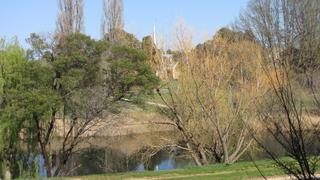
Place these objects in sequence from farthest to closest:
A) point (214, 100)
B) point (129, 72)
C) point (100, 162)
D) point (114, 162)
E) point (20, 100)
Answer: point (100, 162) < point (114, 162) < point (129, 72) < point (20, 100) < point (214, 100)

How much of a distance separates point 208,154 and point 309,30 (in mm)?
28725

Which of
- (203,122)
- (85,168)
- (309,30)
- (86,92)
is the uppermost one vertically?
(309,30)

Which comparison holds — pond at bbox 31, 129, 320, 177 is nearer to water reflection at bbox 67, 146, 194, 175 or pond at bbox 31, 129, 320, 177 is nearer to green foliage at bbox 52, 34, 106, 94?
water reflection at bbox 67, 146, 194, 175

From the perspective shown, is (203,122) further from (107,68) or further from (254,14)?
(254,14)

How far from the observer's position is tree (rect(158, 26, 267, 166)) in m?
21.5

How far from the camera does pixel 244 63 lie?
75.1ft

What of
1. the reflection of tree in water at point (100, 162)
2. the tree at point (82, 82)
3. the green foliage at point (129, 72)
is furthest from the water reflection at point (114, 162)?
the green foliage at point (129, 72)

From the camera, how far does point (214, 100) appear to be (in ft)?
69.9

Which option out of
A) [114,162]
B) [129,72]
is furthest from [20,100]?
[114,162]

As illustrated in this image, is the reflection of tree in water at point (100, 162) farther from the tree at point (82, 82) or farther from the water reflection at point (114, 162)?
the tree at point (82, 82)

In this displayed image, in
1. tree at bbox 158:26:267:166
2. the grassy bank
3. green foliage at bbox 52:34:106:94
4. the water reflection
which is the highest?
green foliage at bbox 52:34:106:94

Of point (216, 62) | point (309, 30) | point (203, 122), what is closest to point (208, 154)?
point (203, 122)

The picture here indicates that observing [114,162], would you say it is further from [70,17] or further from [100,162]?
[70,17]

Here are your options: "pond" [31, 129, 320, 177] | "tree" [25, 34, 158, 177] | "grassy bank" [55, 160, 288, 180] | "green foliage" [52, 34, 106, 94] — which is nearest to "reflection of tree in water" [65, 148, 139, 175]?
"pond" [31, 129, 320, 177]
